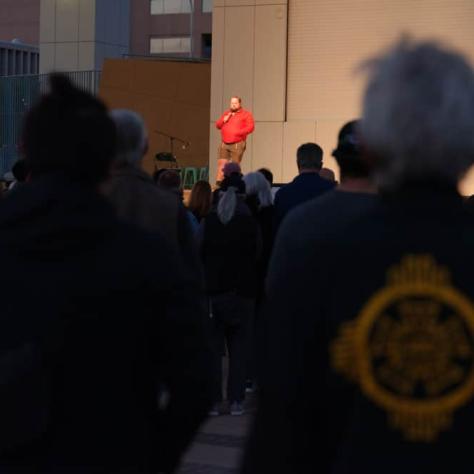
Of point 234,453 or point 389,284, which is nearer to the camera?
point 389,284

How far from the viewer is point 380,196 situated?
9.25 feet

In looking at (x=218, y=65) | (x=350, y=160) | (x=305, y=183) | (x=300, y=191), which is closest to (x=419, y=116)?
(x=350, y=160)

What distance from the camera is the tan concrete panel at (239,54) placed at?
2370 centimetres

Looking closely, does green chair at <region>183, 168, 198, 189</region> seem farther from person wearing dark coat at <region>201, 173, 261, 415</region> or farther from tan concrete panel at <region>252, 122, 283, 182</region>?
person wearing dark coat at <region>201, 173, 261, 415</region>

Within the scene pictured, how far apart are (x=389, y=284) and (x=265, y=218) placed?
8548 millimetres

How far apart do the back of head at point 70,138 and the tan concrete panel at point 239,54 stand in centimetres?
2068

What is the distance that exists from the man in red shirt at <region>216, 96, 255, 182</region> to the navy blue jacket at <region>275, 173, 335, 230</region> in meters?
10.5

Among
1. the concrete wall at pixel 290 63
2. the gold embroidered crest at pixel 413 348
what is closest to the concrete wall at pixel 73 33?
the concrete wall at pixel 290 63

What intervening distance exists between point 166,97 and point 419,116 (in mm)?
29340

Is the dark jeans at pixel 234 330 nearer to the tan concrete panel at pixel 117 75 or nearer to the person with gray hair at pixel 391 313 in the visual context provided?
the person with gray hair at pixel 391 313

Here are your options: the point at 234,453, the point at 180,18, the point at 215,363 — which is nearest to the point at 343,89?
the point at 234,453

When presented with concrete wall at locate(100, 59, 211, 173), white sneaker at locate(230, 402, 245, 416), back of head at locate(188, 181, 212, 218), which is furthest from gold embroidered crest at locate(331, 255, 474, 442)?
concrete wall at locate(100, 59, 211, 173)

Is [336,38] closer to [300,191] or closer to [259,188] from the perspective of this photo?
[259,188]

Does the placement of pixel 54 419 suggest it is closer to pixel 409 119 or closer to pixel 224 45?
pixel 409 119
